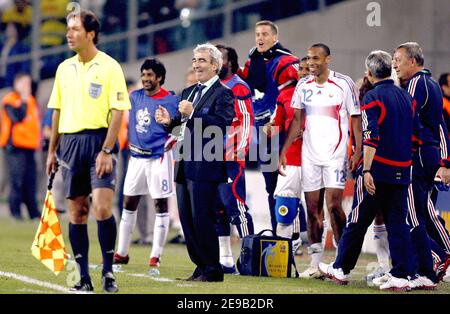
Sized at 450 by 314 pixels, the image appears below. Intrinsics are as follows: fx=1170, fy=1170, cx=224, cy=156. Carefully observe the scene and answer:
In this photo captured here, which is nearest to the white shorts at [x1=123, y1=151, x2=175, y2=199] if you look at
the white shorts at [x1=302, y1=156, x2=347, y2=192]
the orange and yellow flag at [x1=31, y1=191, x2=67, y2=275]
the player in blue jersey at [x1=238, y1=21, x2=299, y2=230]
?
the player in blue jersey at [x1=238, y1=21, x2=299, y2=230]

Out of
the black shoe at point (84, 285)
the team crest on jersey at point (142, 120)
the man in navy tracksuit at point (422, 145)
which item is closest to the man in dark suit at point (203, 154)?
the black shoe at point (84, 285)

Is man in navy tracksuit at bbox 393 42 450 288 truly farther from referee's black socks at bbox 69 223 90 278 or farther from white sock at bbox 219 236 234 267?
referee's black socks at bbox 69 223 90 278

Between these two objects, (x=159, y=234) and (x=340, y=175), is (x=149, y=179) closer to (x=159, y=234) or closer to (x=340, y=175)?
(x=159, y=234)

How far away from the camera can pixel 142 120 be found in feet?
40.8

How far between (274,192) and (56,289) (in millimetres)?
3349

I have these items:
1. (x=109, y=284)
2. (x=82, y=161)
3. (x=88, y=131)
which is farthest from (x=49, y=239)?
(x=88, y=131)

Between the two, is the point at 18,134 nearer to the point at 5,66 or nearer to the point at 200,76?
the point at 5,66

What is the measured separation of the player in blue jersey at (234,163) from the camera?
11516mm

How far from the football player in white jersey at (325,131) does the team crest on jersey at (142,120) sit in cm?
195

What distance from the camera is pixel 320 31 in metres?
19.2

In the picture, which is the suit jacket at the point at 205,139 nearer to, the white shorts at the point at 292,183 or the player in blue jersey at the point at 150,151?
the white shorts at the point at 292,183

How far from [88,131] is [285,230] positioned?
3.23 metres

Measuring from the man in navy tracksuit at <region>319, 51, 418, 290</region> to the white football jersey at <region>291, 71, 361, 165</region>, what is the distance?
941 mm
